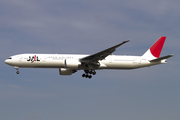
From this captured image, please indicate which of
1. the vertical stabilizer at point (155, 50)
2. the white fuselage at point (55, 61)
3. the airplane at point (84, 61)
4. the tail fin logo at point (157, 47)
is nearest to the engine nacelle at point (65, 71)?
the airplane at point (84, 61)

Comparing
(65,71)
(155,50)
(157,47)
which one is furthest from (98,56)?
(157,47)

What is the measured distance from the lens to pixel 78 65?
44.0 m

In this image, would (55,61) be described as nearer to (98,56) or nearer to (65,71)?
(65,71)

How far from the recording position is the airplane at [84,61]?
143 feet

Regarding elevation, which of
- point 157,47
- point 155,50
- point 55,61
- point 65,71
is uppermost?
point 157,47

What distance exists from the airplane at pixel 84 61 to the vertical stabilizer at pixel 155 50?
80 centimetres

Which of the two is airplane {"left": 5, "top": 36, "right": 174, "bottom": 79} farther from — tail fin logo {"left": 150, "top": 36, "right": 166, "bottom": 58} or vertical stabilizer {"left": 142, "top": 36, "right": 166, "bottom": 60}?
tail fin logo {"left": 150, "top": 36, "right": 166, "bottom": 58}

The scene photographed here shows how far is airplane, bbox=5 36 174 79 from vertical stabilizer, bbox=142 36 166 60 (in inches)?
31.6

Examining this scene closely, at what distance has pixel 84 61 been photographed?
4434 cm

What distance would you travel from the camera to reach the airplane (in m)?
43.6

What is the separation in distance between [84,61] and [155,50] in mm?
12793

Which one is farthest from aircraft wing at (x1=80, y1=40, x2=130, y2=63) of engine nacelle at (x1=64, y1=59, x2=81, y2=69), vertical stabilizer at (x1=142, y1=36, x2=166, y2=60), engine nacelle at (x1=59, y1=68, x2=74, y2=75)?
vertical stabilizer at (x1=142, y1=36, x2=166, y2=60)

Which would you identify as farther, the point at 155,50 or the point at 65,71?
the point at 155,50

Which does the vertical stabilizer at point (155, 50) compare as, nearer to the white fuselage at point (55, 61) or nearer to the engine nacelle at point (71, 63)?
the white fuselage at point (55, 61)
